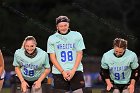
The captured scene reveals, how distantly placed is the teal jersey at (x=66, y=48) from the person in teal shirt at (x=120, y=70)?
0.50 m

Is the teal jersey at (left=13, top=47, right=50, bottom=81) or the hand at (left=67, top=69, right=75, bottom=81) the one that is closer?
the hand at (left=67, top=69, right=75, bottom=81)

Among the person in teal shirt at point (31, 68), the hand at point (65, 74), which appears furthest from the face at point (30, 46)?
the hand at point (65, 74)

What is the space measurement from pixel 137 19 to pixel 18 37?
10329 millimetres

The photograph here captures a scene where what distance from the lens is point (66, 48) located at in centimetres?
878

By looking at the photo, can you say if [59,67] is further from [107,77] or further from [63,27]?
[107,77]

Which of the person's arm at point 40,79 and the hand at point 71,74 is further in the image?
the person's arm at point 40,79

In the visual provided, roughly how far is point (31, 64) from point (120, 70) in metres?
1.54

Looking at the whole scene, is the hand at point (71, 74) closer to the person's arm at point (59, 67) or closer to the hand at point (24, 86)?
the person's arm at point (59, 67)

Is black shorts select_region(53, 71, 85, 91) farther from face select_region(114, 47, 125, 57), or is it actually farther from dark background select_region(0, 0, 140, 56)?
dark background select_region(0, 0, 140, 56)

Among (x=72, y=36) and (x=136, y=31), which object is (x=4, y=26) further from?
(x=72, y=36)

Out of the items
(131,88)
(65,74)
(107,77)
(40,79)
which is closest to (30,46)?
(40,79)

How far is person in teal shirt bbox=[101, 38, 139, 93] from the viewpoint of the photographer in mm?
8906

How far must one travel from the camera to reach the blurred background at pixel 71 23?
29594 millimetres

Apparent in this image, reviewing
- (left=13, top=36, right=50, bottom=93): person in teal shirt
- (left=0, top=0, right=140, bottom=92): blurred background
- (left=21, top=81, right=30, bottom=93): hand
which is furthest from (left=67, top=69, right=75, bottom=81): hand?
(left=0, top=0, right=140, bottom=92): blurred background
